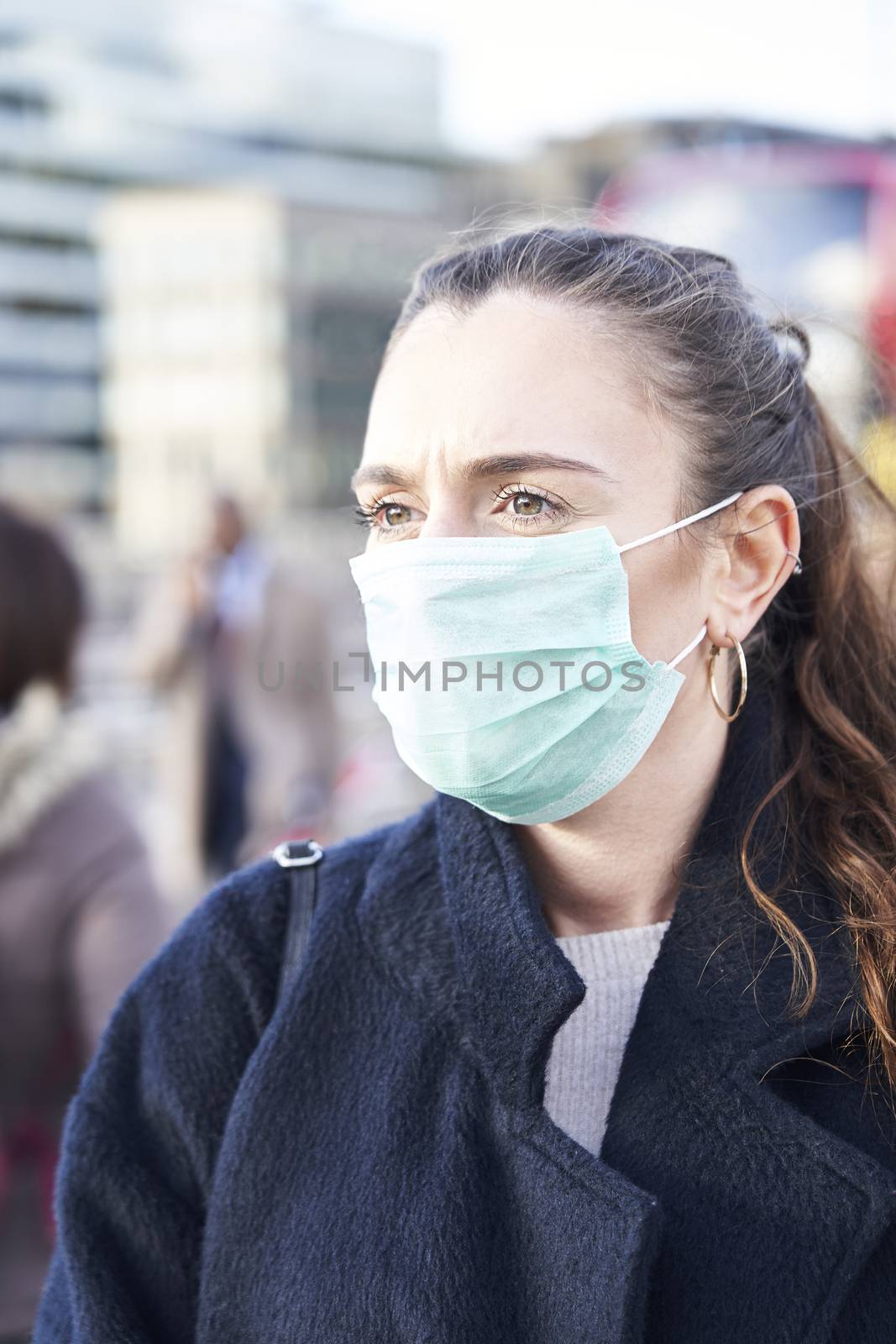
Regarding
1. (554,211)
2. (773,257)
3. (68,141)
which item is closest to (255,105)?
(68,141)

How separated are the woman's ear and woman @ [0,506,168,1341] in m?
1.21

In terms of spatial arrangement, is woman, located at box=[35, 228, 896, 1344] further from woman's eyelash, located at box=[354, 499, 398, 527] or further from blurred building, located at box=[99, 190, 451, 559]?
blurred building, located at box=[99, 190, 451, 559]

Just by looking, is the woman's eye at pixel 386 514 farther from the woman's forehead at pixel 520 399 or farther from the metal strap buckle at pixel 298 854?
the metal strap buckle at pixel 298 854

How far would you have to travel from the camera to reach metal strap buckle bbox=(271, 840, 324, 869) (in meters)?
1.79

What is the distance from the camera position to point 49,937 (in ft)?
8.11

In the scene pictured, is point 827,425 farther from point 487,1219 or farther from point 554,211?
point 487,1219

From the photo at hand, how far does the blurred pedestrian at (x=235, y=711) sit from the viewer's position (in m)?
5.19

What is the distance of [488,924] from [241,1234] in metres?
0.47

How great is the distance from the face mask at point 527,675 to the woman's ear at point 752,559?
0.12 m

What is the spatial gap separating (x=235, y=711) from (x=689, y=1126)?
390 centimetres

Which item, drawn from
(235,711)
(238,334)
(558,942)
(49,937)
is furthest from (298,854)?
(238,334)

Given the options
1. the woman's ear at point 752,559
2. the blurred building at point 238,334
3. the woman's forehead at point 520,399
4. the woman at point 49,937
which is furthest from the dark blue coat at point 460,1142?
the blurred building at point 238,334

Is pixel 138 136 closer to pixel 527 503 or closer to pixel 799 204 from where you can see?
pixel 799 204

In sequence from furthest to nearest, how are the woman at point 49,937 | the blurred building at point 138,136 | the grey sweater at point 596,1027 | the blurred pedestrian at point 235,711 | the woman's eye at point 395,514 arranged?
the blurred building at point 138,136 < the blurred pedestrian at point 235,711 < the woman at point 49,937 < the woman's eye at point 395,514 < the grey sweater at point 596,1027
